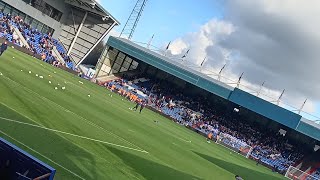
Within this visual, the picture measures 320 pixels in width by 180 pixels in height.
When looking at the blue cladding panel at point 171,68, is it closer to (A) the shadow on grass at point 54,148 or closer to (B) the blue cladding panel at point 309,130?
(B) the blue cladding panel at point 309,130

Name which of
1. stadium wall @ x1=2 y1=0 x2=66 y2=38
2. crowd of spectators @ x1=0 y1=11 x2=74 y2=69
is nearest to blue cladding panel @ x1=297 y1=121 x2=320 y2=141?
crowd of spectators @ x1=0 y1=11 x2=74 y2=69

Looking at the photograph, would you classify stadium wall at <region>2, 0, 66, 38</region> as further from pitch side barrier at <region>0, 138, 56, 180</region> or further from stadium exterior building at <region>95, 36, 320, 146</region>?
pitch side barrier at <region>0, 138, 56, 180</region>

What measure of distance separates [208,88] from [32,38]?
3086cm

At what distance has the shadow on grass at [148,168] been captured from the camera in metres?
19.6

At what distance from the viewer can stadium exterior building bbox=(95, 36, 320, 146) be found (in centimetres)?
6925

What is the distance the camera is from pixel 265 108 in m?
71.0

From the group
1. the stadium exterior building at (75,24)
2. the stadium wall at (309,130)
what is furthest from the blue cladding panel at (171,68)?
the stadium wall at (309,130)

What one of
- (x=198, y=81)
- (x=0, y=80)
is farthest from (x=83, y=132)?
(x=198, y=81)

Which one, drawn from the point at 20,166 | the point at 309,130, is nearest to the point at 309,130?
the point at 309,130

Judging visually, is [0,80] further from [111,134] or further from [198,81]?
[198,81]

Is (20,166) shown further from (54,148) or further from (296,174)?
(296,174)

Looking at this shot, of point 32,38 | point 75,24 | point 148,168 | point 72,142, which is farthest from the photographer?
point 75,24

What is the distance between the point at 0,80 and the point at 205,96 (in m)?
60.2

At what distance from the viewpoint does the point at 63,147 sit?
54.1 ft
